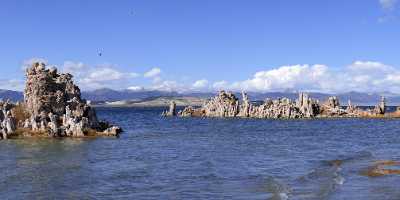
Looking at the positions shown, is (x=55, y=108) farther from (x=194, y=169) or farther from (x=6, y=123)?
(x=194, y=169)

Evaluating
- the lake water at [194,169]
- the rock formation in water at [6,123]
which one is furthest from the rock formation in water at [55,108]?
the lake water at [194,169]

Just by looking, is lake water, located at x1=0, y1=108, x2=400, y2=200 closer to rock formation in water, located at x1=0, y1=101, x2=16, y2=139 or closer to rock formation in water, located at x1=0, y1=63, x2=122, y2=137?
rock formation in water, located at x1=0, y1=101, x2=16, y2=139

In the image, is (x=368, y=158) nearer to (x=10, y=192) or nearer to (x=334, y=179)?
(x=334, y=179)

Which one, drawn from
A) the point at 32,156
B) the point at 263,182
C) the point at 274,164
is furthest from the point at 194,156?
the point at 263,182

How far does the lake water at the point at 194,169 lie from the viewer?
47.3 metres

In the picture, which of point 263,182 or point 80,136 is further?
point 80,136

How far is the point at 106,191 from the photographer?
4834cm

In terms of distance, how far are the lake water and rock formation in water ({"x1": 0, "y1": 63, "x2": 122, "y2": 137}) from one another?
7731 mm

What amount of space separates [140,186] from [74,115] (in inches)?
2550

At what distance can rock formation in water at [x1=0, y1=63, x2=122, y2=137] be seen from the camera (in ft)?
357

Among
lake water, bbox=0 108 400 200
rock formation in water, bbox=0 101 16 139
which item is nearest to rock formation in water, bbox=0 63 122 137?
rock formation in water, bbox=0 101 16 139

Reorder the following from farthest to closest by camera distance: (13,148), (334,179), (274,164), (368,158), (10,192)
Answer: (13,148)
(368,158)
(274,164)
(334,179)
(10,192)

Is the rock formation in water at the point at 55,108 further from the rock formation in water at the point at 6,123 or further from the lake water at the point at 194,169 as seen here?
the lake water at the point at 194,169

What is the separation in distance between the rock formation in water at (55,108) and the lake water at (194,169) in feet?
25.4
